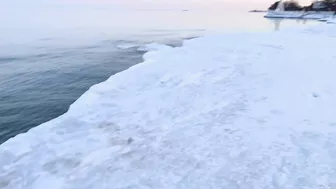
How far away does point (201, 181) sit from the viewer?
4.43 metres

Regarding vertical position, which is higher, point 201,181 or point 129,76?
point 129,76

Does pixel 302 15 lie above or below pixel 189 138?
above

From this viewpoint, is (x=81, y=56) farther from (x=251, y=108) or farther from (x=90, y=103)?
(x=251, y=108)

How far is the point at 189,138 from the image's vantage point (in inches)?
224

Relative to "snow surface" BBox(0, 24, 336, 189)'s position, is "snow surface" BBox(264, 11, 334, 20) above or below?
above

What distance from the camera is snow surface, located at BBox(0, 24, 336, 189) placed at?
4539 millimetres

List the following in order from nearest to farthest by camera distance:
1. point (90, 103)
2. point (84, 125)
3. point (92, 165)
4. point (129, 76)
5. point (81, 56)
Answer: point (92, 165) < point (84, 125) < point (90, 103) < point (129, 76) < point (81, 56)

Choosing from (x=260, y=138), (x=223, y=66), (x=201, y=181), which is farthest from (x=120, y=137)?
(x=223, y=66)

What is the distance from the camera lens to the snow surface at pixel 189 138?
4.54 meters

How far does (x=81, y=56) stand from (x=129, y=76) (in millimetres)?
6898

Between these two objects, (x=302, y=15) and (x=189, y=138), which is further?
(x=302, y=15)

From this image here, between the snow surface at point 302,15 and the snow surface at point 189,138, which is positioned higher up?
the snow surface at point 302,15

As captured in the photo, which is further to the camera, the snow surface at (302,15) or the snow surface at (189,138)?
the snow surface at (302,15)

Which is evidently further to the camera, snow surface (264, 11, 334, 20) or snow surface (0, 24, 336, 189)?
snow surface (264, 11, 334, 20)
